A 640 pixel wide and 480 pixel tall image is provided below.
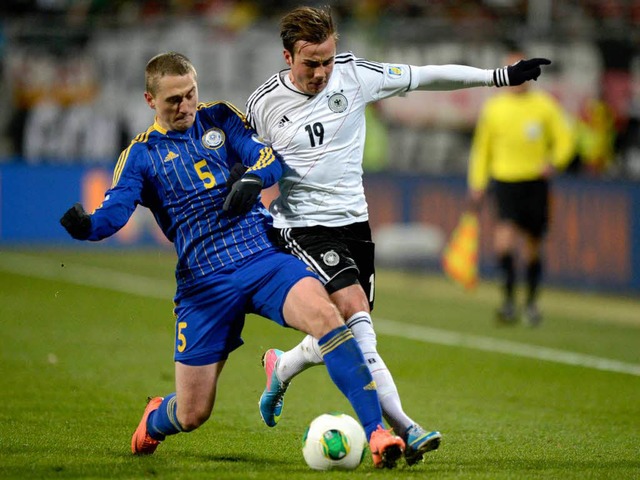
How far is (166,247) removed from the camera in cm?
1945

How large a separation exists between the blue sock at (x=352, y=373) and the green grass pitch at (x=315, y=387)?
27cm

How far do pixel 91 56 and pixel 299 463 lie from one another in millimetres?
15007

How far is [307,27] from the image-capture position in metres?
5.80

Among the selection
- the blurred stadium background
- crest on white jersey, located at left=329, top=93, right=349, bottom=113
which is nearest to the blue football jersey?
crest on white jersey, located at left=329, top=93, right=349, bottom=113

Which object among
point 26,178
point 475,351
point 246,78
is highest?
point 246,78

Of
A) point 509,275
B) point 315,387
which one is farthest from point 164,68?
point 509,275

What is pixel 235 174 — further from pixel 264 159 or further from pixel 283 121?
pixel 283 121

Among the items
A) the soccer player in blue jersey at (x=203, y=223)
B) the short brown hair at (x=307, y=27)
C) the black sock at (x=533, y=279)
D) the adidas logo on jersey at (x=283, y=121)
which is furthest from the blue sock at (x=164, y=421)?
the black sock at (x=533, y=279)

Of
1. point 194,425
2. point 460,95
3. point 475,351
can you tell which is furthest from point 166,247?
point 194,425

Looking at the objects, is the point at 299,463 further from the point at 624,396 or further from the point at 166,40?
the point at 166,40

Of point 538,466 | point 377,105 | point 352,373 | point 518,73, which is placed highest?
point 377,105

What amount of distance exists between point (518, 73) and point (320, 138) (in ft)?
3.35

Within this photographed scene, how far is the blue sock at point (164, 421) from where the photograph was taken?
19.1 feet

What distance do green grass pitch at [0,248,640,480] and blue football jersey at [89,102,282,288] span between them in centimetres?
95
